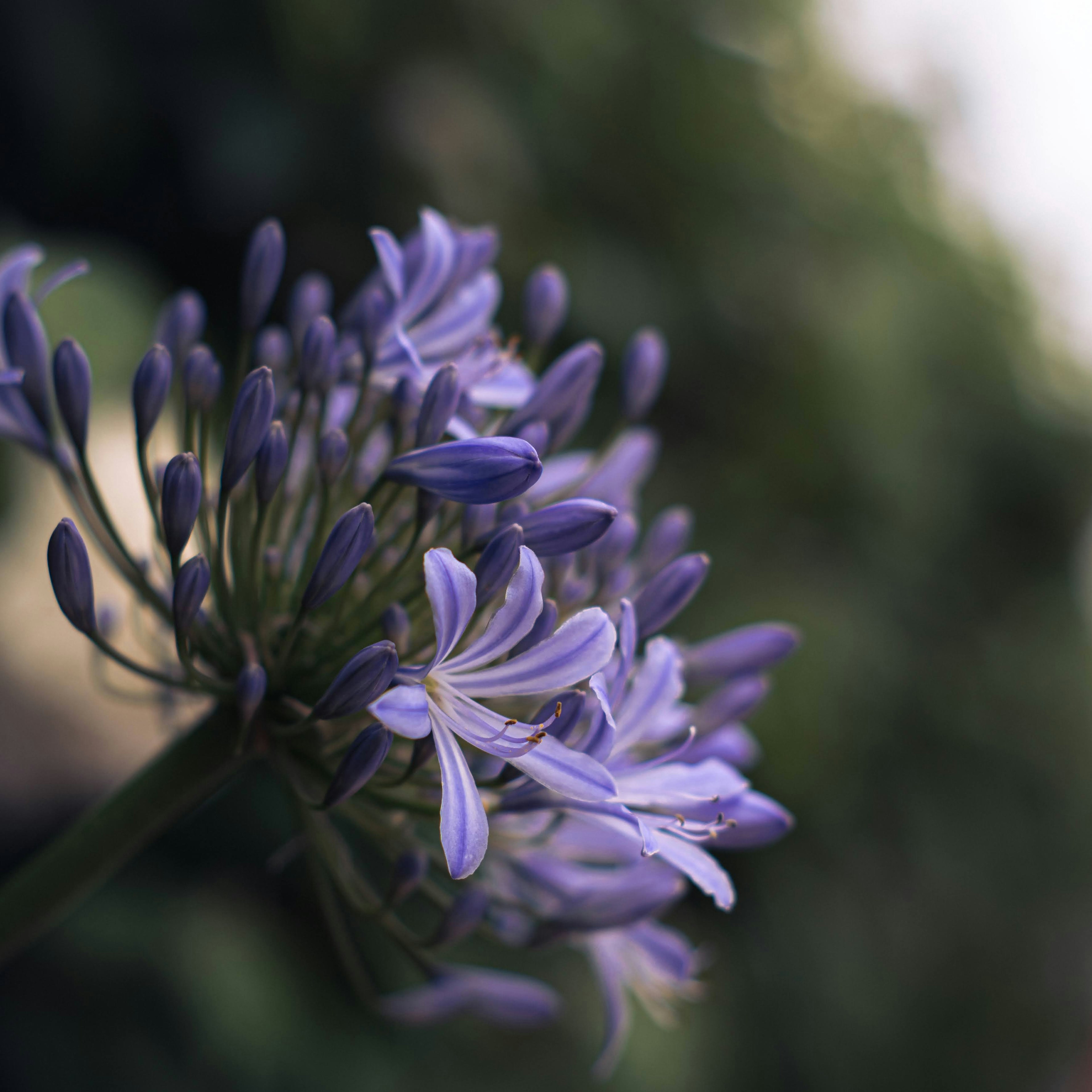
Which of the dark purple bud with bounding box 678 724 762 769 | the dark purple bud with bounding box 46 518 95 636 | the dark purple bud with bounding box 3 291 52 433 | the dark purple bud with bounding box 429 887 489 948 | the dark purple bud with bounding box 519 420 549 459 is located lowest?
the dark purple bud with bounding box 429 887 489 948

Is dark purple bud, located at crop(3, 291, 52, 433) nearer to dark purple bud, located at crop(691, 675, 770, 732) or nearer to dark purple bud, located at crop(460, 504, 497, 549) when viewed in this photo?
dark purple bud, located at crop(460, 504, 497, 549)

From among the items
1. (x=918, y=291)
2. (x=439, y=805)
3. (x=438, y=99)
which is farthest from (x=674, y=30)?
(x=439, y=805)

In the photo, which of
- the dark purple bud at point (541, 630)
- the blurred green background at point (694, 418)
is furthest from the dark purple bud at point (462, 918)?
the blurred green background at point (694, 418)

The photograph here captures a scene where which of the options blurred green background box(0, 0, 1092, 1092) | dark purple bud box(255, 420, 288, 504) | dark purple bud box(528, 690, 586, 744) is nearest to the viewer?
dark purple bud box(528, 690, 586, 744)

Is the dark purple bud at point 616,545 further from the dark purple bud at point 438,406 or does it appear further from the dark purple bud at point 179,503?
the dark purple bud at point 179,503

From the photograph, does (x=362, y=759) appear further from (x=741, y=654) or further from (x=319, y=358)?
(x=741, y=654)

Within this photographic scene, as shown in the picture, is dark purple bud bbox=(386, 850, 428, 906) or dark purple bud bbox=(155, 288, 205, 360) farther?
dark purple bud bbox=(155, 288, 205, 360)

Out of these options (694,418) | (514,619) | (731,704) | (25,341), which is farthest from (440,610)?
(694,418)

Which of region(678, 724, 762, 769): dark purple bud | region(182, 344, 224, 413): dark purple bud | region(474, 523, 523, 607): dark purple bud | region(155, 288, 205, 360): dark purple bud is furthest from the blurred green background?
region(474, 523, 523, 607): dark purple bud
